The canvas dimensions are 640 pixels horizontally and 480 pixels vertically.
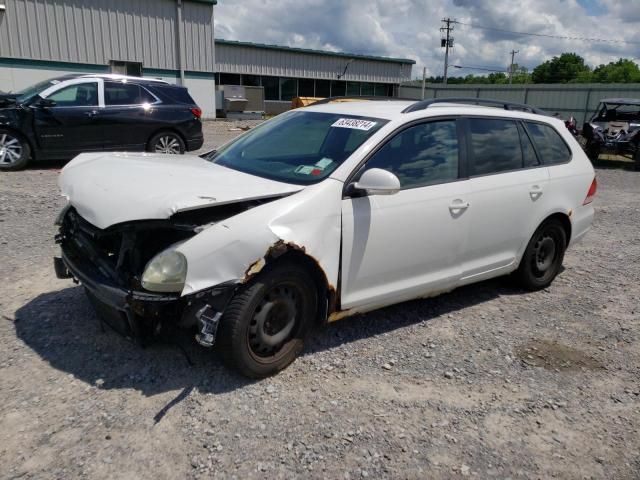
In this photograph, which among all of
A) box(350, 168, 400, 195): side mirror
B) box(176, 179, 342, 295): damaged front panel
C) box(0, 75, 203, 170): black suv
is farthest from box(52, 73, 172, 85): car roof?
box(350, 168, 400, 195): side mirror

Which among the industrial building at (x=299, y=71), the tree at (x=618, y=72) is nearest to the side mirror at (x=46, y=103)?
the industrial building at (x=299, y=71)

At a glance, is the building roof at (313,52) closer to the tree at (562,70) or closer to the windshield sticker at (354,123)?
the windshield sticker at (354,123)

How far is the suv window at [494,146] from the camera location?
4.24 m

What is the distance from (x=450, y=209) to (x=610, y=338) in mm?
1735

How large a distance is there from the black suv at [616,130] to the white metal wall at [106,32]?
15625 millimetres

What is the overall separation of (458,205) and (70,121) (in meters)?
8.21

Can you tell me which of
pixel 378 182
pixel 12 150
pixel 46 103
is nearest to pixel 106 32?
pixel 46 103

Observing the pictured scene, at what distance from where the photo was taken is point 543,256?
5051 mm

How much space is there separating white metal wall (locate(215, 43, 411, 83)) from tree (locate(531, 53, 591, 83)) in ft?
194

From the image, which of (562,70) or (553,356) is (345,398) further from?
(562,70)

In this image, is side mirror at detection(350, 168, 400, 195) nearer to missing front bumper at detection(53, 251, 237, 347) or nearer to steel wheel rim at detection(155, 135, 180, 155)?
missing front bumper at detection(53, 251, 237, 347)

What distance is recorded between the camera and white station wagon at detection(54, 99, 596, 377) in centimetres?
293

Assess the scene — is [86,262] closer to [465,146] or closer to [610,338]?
[465,146]

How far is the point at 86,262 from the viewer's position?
133 inches
